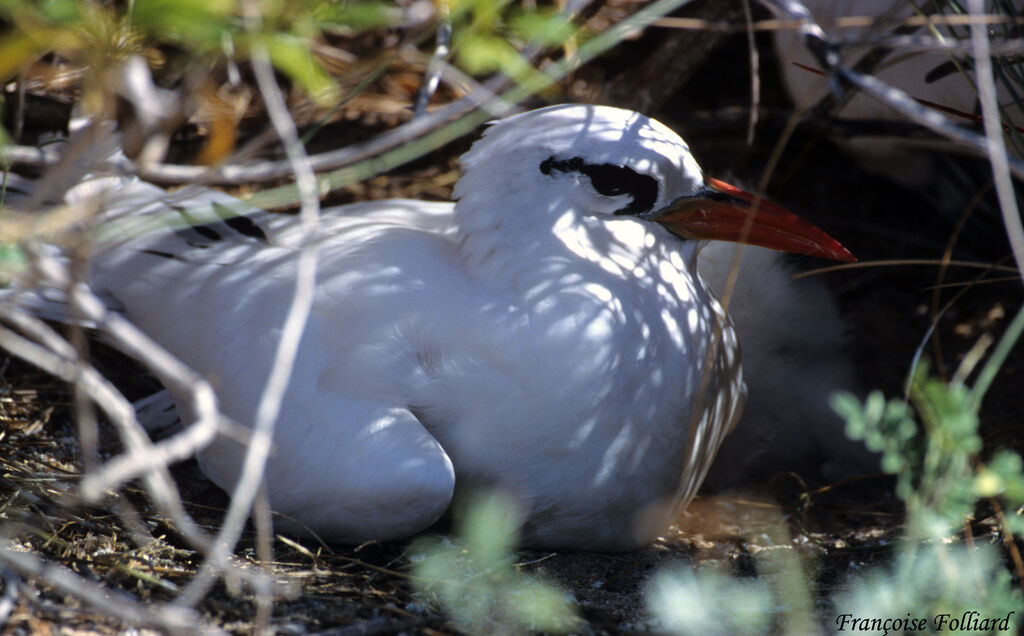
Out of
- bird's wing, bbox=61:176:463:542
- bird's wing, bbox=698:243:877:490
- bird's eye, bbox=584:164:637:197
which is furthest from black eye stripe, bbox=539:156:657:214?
bird's wing, bbox=698:243:877:490

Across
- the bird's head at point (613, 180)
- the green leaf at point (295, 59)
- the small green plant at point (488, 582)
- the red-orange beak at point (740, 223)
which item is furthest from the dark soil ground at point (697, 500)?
the green leaf at point (295, 59)

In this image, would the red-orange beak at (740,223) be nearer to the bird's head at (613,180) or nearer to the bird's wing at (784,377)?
the bird's head at (613,180)

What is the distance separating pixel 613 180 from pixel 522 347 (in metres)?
0.48

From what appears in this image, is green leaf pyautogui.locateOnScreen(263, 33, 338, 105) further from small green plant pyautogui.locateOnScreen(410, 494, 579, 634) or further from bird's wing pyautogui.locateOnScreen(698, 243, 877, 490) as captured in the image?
bird's wing pyautogui.locateOnScreen(698, 243, 877, 490)

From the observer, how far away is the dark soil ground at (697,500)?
6.40 feet

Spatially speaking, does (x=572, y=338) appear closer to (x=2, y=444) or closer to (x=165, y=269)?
(x=165, y=269)

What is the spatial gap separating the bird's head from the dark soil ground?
0.56 m

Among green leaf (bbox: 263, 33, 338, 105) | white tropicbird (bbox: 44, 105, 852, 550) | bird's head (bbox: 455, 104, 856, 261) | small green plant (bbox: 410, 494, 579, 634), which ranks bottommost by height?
small green plant (bbox: 410, 494, 579, 634)

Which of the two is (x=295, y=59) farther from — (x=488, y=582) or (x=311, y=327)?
(x=488, y=582)

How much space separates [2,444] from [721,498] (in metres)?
2.10

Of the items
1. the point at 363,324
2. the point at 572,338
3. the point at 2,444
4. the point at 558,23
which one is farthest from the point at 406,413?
the point at 2,444

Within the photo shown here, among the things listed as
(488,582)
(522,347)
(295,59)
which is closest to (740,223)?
(522,347)

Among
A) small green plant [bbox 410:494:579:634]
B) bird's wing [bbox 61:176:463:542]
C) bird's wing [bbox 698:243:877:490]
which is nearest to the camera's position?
small green plant [bbox 410:494:579:634]

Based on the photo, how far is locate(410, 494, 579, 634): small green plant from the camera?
194 cm
